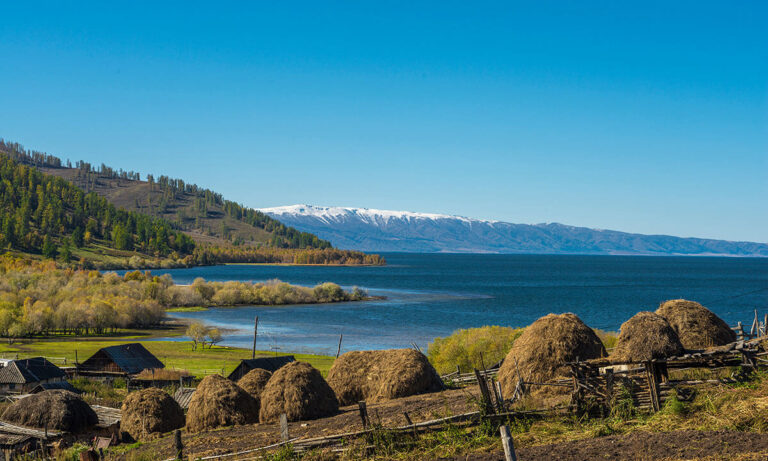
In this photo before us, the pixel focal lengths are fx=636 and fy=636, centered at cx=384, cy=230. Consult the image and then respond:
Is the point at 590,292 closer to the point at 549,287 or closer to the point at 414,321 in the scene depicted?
the point at 549,287

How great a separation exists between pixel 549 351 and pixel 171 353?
156ft

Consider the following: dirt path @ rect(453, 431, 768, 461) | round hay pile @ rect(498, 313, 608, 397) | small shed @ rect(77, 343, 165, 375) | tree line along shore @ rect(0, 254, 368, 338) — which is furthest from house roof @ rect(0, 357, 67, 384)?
tree line along shore @ rect(0, 254, 368, 338)

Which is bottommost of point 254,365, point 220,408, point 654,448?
point 254,365

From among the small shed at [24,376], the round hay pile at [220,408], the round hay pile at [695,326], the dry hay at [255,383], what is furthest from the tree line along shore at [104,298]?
the round hay pile at [695,326]

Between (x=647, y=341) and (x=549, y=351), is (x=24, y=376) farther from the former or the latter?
(x=647, y=341)

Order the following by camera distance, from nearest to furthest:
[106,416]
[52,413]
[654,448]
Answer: [654,448]
[52,413]
[106,416]

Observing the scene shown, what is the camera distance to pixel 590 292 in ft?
483

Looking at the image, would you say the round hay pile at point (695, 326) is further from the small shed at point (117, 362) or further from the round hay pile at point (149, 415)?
the small shed at point (117, 362)

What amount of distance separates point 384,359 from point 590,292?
425ft

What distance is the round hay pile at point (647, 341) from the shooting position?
19.8m

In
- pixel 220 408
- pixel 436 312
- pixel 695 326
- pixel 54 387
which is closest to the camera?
pixel 220 408

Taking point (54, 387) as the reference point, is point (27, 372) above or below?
above

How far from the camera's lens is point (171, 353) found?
61.7 meters

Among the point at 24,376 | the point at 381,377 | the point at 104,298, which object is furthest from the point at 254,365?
the point at 104,298
